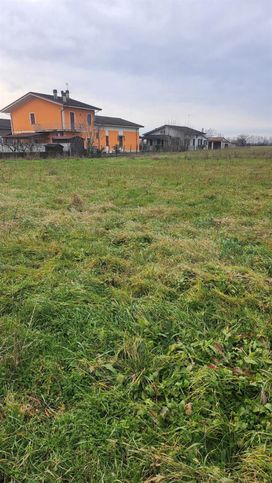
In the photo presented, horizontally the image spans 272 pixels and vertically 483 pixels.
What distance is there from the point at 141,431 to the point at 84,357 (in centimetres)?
62

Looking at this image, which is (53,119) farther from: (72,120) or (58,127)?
(72,120)

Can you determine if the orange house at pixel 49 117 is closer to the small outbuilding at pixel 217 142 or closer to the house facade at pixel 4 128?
the house facade at pixel 4 128

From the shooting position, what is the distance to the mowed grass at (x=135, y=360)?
144 centimetres

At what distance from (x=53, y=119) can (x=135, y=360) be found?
38040 millimetres

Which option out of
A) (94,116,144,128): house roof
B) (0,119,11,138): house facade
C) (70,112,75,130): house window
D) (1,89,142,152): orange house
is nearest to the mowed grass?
(1,89,142,152): orange house

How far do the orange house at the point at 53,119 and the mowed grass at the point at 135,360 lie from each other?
105 ft

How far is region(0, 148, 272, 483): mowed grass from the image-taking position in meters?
1.44

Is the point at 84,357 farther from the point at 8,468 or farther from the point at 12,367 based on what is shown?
the point at 8,468

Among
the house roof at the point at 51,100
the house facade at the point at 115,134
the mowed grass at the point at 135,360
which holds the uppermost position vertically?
the house roof at the point at 51,100

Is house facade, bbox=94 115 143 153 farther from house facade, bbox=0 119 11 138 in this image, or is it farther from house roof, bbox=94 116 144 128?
house facade, bbox=0 119 11 138

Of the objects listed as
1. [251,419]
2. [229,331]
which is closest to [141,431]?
[251,419]

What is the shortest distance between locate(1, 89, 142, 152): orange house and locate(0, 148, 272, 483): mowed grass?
32050 mm

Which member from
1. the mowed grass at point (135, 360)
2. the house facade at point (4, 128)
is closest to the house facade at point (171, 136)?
the house facade at point (4, 128)

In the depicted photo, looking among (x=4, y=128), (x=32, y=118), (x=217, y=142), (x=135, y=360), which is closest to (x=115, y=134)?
(x=32, y=118)
